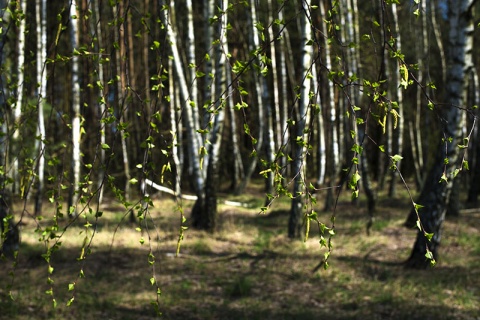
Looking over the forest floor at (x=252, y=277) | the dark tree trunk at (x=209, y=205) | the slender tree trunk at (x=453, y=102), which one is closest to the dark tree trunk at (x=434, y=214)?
the slender tree trunk at (x=453, y=102)

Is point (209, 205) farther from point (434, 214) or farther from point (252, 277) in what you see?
point (434, 214)

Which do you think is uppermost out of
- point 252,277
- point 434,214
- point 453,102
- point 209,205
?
point 453,102

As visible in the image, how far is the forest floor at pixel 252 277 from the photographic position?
23.9 ft

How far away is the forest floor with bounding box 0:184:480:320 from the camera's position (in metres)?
7.28

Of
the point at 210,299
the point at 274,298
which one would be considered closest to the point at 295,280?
the point at 274,298

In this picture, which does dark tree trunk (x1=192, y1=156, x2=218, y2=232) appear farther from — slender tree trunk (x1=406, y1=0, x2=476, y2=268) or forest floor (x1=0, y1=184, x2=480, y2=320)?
slender tree trunk (x1=406, y1=0, x2=476, y2=268)

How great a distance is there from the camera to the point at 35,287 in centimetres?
796

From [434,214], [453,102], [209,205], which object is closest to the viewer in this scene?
[453,102]

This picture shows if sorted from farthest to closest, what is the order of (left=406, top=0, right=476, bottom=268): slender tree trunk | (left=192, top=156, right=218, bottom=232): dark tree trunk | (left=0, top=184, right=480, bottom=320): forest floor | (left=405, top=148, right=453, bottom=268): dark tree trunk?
(left=192, top=156, right=218, bottom=232): dark tree trunk
(left=405, top=148, right=453, bottom=268): dark tree trunk
(left=406, top=0, right=476, bottom=268): slender tree trunk
(left=0, top=184, right=480, bottom=320): forest floor

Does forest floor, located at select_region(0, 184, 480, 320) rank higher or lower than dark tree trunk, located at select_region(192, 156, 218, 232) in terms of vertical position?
lower

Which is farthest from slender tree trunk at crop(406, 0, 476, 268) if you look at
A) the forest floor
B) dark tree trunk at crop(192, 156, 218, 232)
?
dark tree trunk at crop(192, 156, 218, 232)

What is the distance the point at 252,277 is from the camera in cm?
877

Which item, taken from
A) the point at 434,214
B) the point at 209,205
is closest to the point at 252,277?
the point at 434,214

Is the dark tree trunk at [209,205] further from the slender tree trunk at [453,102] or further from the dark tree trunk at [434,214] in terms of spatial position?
the slender tree trunk at [453,102]
